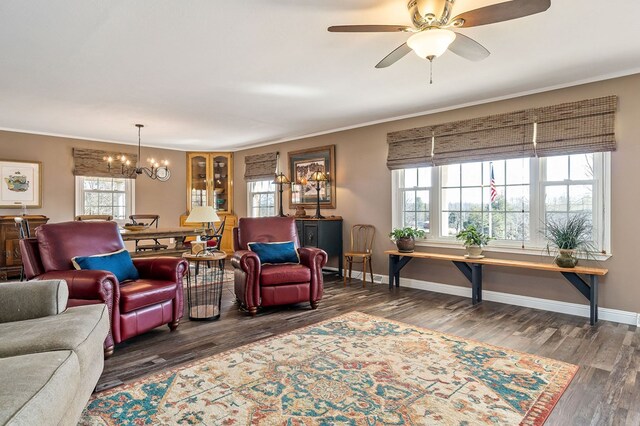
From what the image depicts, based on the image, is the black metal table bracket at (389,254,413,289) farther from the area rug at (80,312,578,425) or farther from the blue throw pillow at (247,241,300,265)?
the area rug at (80,312,578,425)

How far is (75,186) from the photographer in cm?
682

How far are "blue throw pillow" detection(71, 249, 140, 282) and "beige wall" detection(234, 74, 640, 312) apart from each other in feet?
11.5

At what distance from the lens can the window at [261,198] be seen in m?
7.76

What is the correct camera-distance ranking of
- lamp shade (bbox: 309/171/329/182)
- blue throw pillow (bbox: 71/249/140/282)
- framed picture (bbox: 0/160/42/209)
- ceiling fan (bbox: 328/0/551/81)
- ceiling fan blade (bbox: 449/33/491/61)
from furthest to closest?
lamp shade (bbox: 309/171/329/182), framed picture (bbox: 0/160/42/209), blue throw pillow (bbox: 71/249/140/282), ceiling fan blade (bbox: 449/33/491/61), ceiling fan (bbox: 328/0/551/81)

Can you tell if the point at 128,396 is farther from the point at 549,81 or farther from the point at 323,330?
the point at 549,81

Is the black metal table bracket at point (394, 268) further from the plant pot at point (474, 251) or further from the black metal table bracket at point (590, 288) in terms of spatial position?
the black metal table bracket at point (590, 288)

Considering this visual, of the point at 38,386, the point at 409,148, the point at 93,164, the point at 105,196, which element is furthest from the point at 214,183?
the point at 38,386

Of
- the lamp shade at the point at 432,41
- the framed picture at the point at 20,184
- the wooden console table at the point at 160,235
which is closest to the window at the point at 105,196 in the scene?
the framed picture at the point at 20,184

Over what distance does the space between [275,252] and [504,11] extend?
311 centimetres

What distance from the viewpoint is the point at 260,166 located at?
7.75 m

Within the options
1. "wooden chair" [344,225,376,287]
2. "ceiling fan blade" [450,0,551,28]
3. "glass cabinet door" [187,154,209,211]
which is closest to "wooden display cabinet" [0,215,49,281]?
"glass cabinet door" [187,154,209,211]

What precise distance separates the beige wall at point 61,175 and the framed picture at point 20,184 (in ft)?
0.30

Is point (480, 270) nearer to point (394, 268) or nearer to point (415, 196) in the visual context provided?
point (394, 268)

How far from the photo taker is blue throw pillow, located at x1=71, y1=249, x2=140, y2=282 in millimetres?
3129
